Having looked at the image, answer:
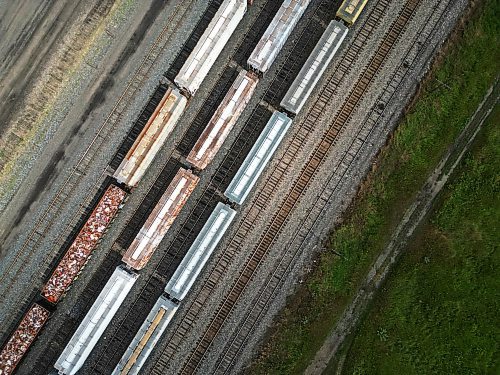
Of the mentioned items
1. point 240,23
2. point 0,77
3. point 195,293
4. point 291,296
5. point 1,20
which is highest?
point 240,23

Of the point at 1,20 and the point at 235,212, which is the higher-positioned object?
the point at 1,20

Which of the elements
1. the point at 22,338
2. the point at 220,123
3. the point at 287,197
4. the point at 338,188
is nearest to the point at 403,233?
the point at 338,188

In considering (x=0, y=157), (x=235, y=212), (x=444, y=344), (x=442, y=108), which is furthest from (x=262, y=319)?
(x=0, y=157)

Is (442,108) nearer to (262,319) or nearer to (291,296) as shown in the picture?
(291,296)

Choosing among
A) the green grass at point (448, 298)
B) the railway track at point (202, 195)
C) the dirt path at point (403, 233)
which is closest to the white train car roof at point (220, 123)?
the railway track at point (202, 195)

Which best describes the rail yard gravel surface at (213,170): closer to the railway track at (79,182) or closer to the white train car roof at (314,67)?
the railway track at (79,182)

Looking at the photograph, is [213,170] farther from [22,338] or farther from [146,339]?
[22,338]

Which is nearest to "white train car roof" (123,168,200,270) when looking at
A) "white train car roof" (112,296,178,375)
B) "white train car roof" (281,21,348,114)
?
"white train car roof" (112,296,178,375)
